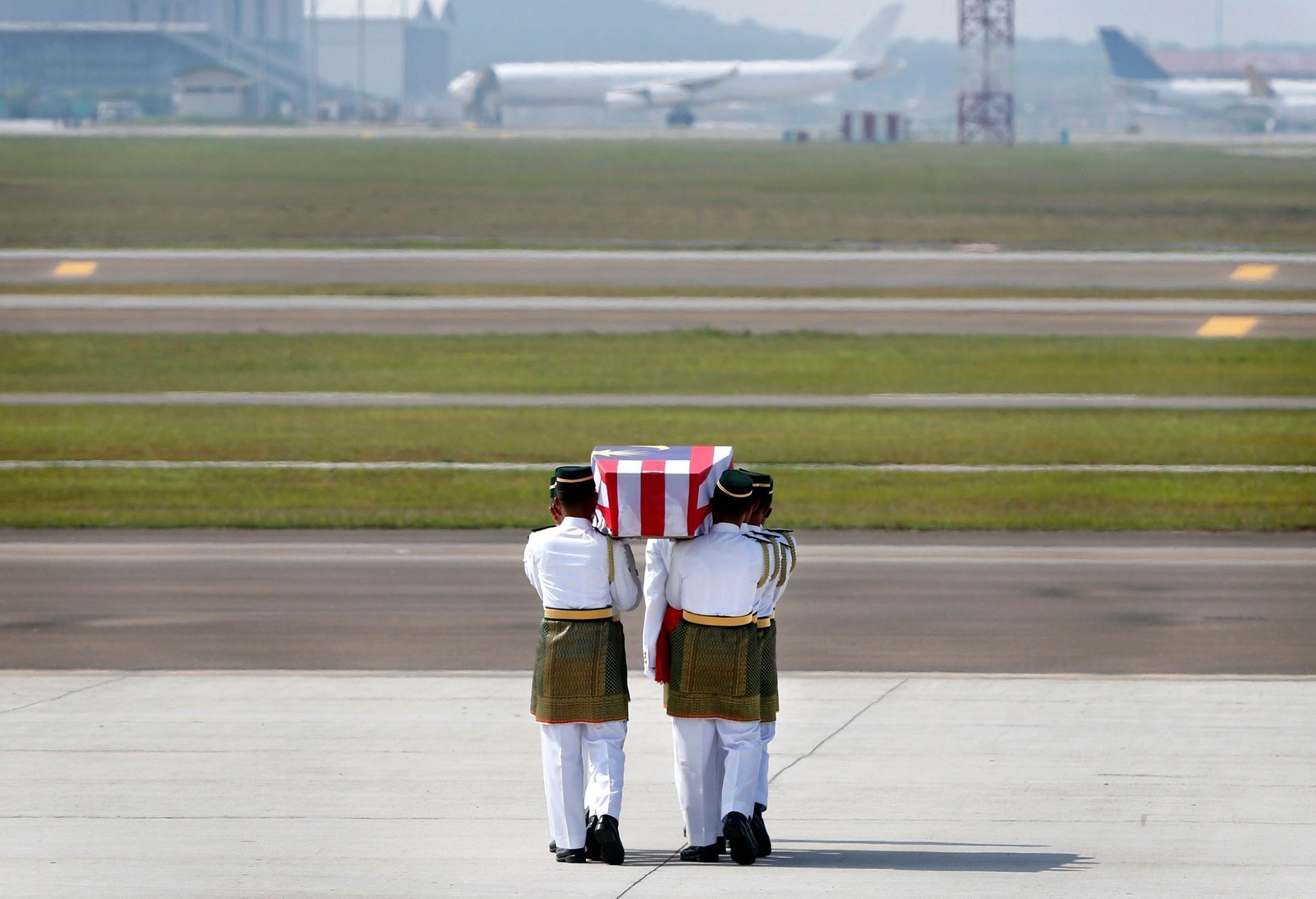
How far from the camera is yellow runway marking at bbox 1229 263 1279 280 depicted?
50.7 m

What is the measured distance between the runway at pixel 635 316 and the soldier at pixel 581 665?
31446 mm

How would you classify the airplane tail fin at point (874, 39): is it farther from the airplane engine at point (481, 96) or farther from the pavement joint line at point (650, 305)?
the pavement joint line at point (650, 305)

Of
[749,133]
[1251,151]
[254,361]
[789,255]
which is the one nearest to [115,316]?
[254,361]

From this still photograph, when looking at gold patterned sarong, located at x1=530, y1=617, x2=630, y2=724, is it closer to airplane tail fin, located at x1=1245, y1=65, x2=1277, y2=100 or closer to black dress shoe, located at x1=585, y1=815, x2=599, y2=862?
black dress shoe, located at x1=585, y1=815, x2=599, y2=862

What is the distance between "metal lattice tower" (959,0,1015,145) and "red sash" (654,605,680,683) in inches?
5195

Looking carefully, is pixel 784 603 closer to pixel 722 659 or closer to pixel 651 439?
pixel 722 659

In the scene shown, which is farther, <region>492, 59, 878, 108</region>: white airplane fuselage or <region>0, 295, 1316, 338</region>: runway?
<region>492, 59, 878, 108</region>: white airplane fuselage

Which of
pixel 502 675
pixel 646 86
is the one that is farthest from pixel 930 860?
pixel 646 86

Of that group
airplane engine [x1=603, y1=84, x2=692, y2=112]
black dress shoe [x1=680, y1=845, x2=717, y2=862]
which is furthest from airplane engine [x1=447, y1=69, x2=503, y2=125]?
black dress shoe [x1=680, y1=845, x2=717, y2=862]

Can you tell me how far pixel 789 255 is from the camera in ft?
181

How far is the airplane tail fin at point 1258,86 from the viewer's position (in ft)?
431

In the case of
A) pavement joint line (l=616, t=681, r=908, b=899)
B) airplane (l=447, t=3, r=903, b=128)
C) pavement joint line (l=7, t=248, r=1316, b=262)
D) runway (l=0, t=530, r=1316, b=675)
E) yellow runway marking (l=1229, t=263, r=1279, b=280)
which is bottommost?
runway (l=0, t=530, r=1316, b=675)

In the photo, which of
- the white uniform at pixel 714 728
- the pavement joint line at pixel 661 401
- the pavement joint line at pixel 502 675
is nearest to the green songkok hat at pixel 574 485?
the white uniform at pixel 714 728

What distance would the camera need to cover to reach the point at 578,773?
7.61 m
